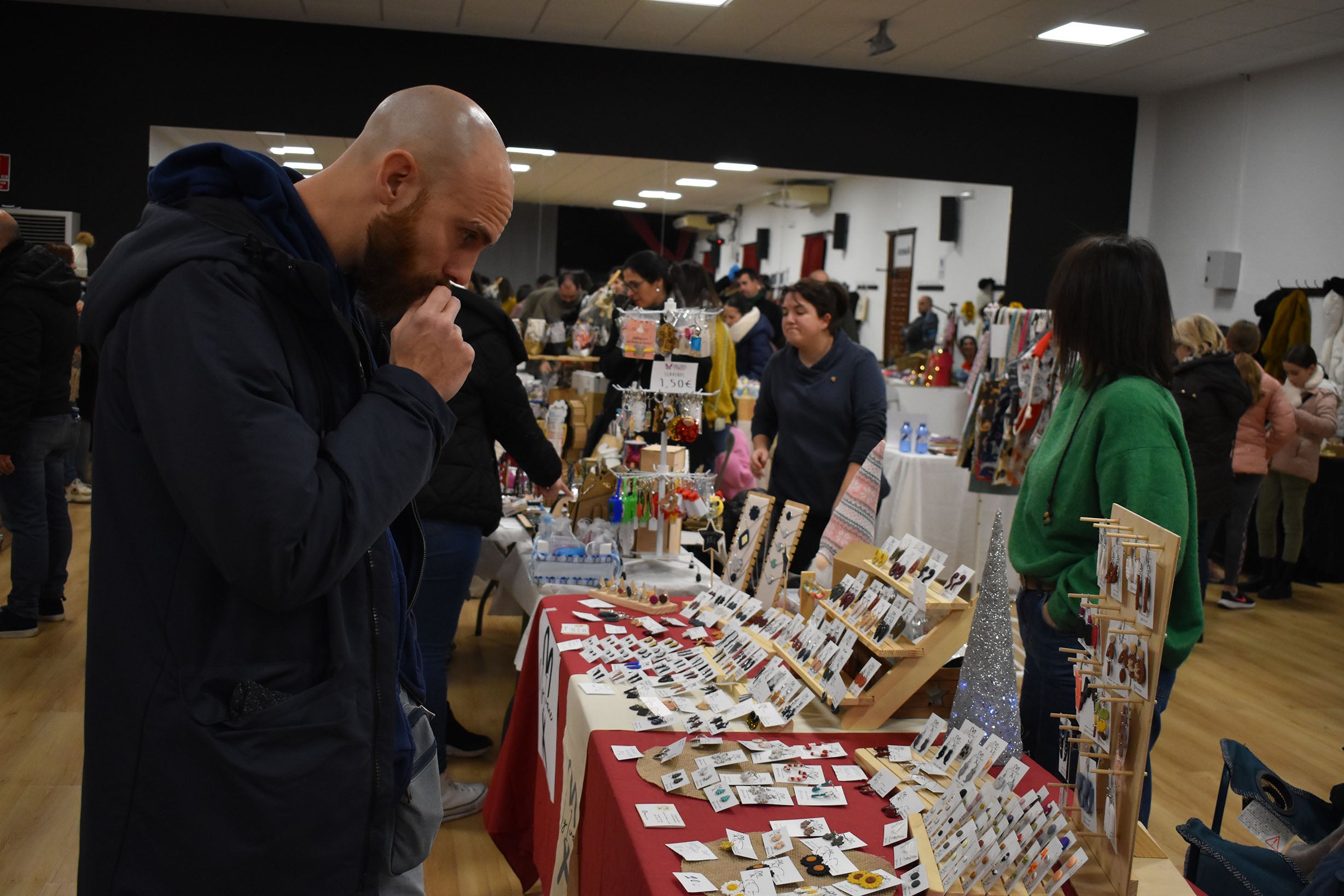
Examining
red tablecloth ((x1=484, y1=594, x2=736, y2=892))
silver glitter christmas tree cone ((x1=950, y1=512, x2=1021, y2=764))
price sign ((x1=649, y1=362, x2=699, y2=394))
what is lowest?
red tablecloth ((x1=484, y1=594, x2=736, y2=892))

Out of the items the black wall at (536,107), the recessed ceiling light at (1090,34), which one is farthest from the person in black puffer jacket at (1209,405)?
the black wall at (536,107)

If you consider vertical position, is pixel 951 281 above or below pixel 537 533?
above

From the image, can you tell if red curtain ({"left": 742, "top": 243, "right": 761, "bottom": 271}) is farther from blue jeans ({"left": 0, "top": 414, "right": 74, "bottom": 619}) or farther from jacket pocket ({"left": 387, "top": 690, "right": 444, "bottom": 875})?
jacket pocket ({"left": 387, "top": 690, "right": 444, "bottom": 875})

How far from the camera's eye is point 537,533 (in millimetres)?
3184

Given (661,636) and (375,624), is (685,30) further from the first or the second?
(375,624)

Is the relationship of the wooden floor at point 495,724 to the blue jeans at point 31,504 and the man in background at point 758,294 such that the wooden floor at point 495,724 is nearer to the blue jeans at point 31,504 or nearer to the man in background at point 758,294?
the blue jeans at point 31,504

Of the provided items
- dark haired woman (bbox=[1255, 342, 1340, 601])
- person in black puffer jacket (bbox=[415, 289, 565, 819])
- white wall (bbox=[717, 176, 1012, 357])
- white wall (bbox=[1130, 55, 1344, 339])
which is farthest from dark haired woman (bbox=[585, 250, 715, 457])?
white wall (bbox=[1130, 55, 1344, 339])

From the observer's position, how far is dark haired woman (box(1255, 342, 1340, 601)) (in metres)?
6.27

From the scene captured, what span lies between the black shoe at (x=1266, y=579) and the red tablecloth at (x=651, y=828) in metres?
5.77

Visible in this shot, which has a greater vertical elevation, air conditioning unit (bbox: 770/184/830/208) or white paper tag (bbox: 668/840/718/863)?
air conditioning unit (bbox: 770/184/830/208)

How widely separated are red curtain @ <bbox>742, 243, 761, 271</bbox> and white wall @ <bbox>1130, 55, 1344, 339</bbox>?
306cm

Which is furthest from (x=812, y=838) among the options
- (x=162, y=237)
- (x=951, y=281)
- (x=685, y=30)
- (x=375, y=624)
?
(x=951, y=281)

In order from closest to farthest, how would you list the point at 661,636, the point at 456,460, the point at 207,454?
the point at 207,454
the point at 661,636
the point at 456,460

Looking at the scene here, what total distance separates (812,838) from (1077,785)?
37cm
